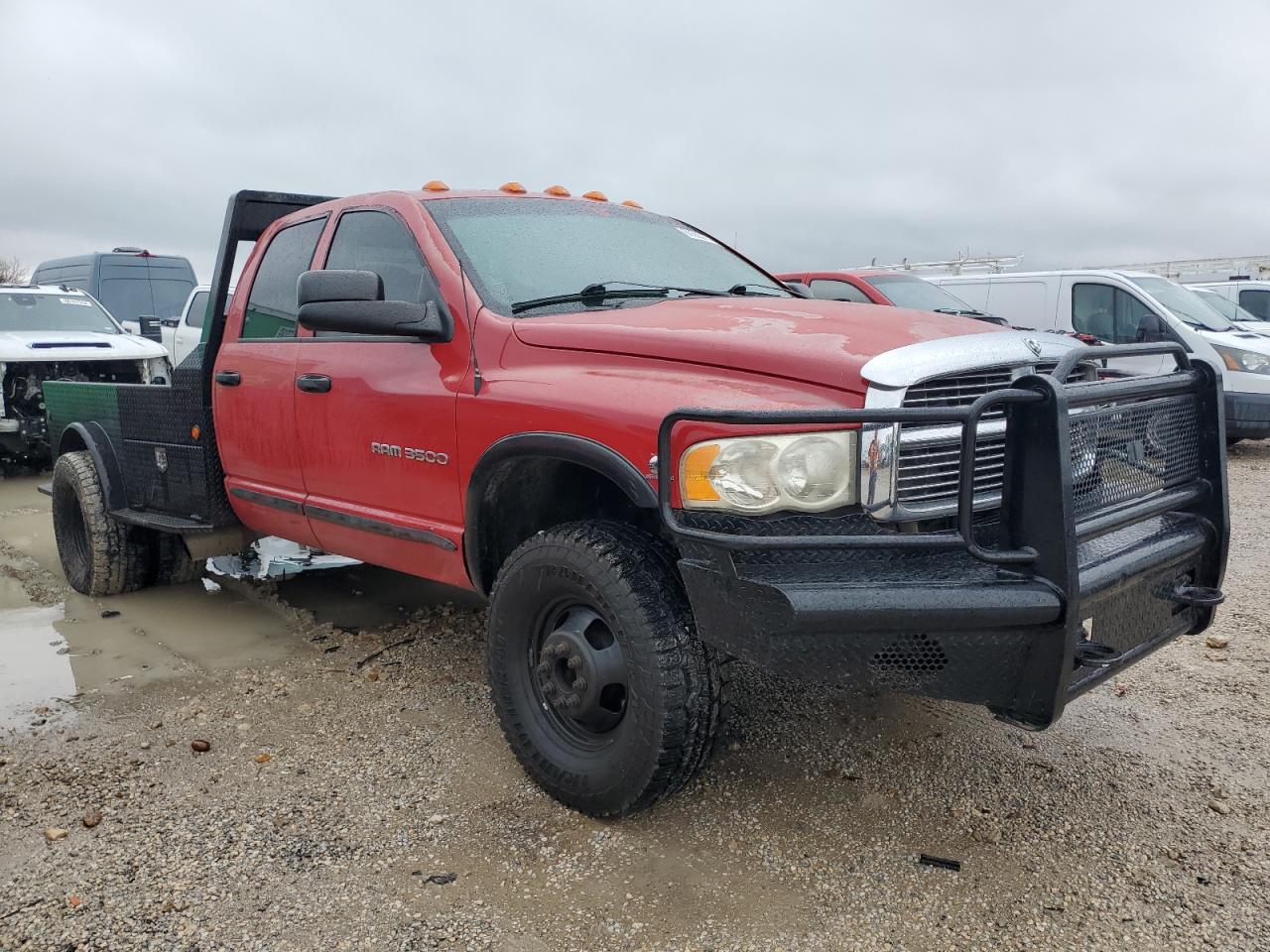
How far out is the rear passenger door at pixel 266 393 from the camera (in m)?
3.92

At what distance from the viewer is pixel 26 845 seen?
2.71m

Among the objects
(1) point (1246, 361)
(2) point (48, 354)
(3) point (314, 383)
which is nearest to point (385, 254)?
(3) point (314, 383)

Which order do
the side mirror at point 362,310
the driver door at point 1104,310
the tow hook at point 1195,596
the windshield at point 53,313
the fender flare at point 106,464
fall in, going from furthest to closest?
1. the windshield at point 53,313
2. the driver door at point 1104,310
3. the fender flare at point 106,464
4. the side mirror at point 362,310
5. the tow hook at point 1195,596

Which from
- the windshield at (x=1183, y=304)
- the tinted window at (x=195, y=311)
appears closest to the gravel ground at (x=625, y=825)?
the windshield at (x=1183, y=304)

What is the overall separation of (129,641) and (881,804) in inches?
135

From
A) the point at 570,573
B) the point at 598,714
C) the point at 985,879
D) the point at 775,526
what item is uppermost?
the point at 775,526

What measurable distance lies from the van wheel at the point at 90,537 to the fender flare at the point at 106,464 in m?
0.09

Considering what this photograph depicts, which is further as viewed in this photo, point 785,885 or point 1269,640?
point 1269,640

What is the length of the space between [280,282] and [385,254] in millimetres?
796

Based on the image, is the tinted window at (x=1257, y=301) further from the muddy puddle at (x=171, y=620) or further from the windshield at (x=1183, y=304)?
the muddy puddle at (x=171, y=620)

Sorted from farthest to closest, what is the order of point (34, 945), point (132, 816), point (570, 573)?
1. point (132, 816)
2. point (570, 573)
3. point (34, 945)

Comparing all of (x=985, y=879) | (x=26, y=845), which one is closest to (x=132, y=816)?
(x=26, y=845)

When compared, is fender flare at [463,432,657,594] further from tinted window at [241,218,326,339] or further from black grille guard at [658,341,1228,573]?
tinted window at [241,218,326,339]

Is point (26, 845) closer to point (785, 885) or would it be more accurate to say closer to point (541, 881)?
point (541, 881)
